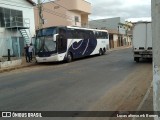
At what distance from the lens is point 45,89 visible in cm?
1176

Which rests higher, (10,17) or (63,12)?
(63,12)

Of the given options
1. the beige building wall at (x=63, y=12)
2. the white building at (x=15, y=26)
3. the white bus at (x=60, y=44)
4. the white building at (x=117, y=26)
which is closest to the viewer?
the white bus at (x=60, y=44)

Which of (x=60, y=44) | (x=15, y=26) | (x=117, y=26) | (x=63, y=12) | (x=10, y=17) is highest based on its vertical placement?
(x=63, y=12)

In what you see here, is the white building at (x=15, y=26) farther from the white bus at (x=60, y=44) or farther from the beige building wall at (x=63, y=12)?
the beige building wall at (x=63, y=12)

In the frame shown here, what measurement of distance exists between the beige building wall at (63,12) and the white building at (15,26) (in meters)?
16.8

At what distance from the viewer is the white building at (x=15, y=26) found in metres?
31.6

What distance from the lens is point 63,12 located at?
54000mm

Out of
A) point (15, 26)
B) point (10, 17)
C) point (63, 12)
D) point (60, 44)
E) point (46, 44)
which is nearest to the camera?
point (60, 44)

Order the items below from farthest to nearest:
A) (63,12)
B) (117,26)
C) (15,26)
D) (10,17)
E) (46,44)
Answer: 1. (117,26)
2. (63,12)
3. (10,17)
4. (15,26)
5. (46,44)

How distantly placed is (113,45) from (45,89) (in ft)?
208

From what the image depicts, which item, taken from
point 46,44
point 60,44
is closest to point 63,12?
point 46,44

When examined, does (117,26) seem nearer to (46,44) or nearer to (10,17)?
(10,17)

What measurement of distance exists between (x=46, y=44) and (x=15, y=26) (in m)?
8.17

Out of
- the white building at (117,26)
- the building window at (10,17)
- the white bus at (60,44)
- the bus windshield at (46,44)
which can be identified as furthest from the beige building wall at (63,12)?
the white building at (117,26)
